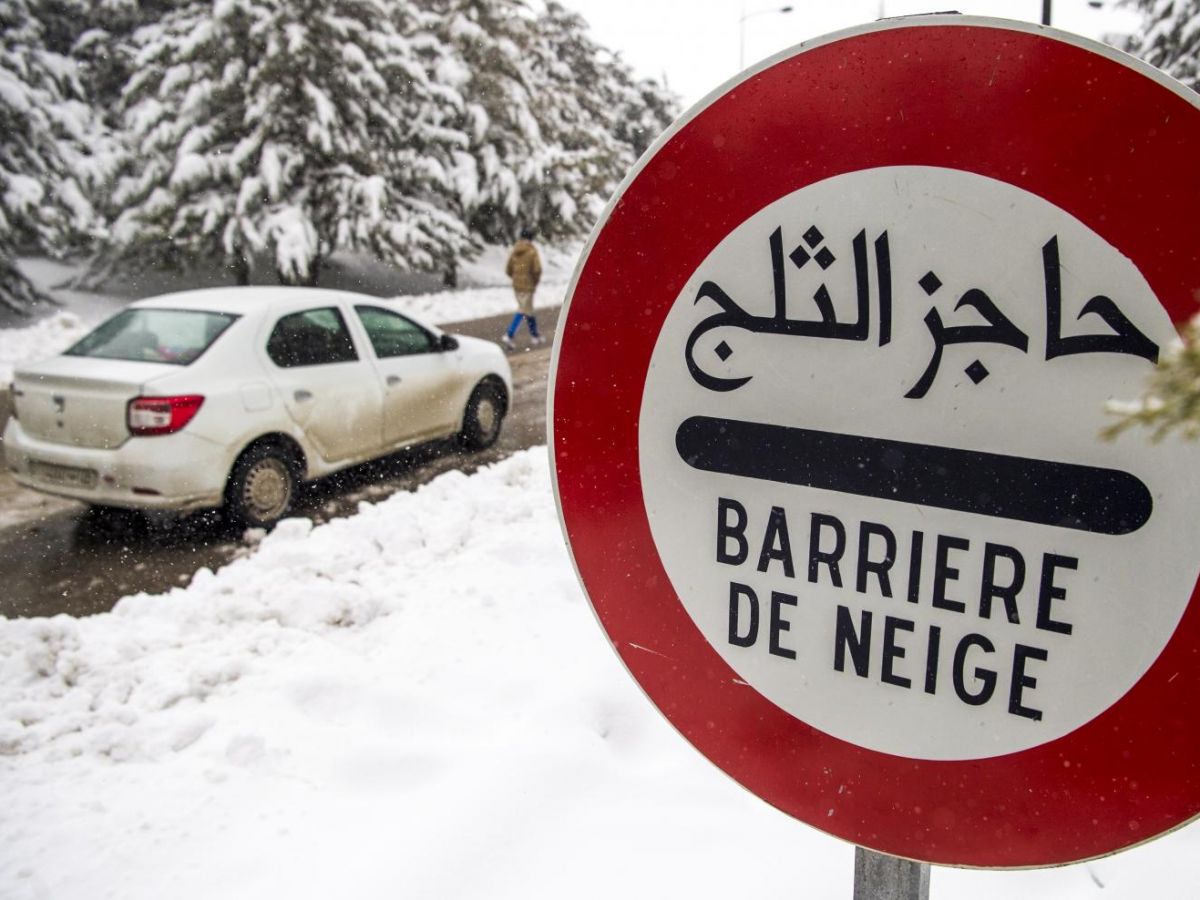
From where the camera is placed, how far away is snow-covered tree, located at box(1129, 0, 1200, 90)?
55.5 ft

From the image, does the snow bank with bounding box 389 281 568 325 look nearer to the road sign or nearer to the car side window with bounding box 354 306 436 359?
the car side window with bounding box 354 306 436 359

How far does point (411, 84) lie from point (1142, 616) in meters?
23.8

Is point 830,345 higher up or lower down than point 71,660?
higher up

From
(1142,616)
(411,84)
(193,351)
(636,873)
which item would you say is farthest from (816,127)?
(411,84)

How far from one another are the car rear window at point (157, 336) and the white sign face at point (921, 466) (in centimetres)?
597

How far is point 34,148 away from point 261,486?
16.1m

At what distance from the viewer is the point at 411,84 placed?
22.2m

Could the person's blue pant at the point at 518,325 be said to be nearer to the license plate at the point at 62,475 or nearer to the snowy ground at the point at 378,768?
the license plate at the point at 62,475

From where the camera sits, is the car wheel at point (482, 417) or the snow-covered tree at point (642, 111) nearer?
the car wheel at point (482, 417)

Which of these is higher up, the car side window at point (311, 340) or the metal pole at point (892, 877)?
the car side window at point (311, 340)

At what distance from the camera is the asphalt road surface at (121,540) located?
5367mm

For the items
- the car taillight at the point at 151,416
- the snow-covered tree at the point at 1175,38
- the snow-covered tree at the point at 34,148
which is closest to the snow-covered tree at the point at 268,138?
the snow-covered tree at the point at 34,148

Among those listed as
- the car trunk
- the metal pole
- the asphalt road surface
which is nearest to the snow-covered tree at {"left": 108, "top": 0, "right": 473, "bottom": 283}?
the asphalt road surface

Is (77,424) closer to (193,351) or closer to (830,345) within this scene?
(193,351)
